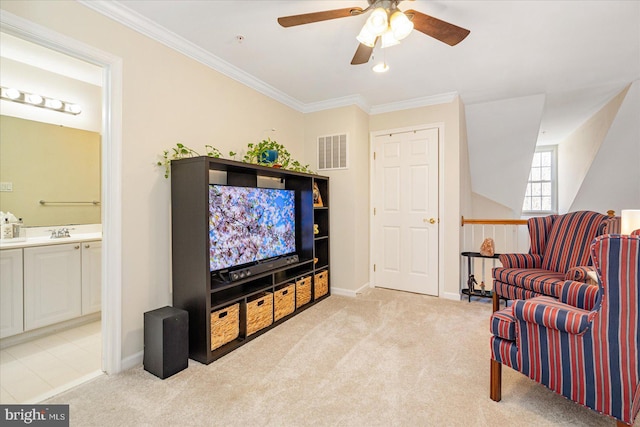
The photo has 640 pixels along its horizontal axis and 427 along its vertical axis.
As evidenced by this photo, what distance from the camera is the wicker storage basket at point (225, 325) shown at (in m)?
2.27

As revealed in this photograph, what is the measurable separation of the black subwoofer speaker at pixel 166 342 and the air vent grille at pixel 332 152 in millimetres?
2540

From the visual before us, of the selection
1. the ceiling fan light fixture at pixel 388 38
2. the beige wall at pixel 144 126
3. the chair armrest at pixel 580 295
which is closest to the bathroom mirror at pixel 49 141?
the beige wall at pixel 144 126

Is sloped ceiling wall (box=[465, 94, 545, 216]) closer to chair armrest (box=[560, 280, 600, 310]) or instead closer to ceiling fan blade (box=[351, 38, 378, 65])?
ceiling fan blade (box=[351, 38, 378, 65])

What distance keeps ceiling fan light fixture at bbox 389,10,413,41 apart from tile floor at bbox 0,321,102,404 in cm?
292

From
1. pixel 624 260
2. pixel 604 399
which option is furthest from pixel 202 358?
pixel 624 260

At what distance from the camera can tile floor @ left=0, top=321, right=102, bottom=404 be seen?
193 centimetres

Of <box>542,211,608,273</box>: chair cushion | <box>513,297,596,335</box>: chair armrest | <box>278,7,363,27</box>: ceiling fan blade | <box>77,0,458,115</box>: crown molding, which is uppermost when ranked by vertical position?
<box>77,0,458,115</box>: crown molding

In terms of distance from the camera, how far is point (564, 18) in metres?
2.21

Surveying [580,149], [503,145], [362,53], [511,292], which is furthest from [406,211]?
[580,149]

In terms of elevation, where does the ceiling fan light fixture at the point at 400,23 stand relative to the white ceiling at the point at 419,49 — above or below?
below

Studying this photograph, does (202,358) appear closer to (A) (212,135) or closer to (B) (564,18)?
(A) (212,135)

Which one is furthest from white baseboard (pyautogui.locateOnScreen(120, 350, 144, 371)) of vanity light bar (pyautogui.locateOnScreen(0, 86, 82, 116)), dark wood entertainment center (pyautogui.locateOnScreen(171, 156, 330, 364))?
vanity light bar (pyautogui.locateOnScreen(0, 86, 82, 116))

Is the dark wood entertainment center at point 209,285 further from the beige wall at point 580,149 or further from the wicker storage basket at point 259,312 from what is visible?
the beige wall at point 580,149

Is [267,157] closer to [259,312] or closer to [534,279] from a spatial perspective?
[259,312]
